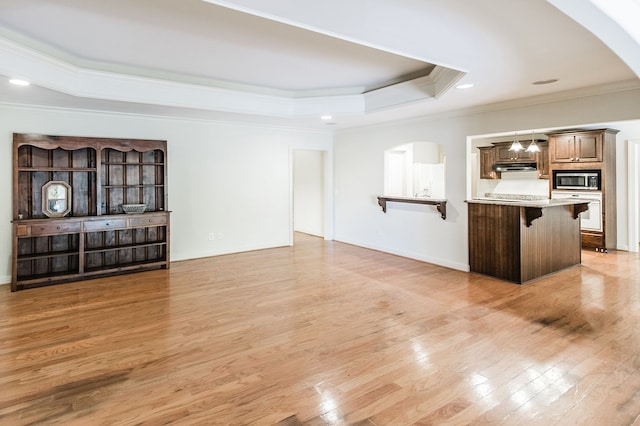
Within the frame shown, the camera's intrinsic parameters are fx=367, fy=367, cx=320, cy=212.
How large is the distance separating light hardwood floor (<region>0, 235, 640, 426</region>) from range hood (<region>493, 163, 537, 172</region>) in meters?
3.60

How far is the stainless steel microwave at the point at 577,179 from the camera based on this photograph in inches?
266

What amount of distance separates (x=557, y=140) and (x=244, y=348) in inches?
284

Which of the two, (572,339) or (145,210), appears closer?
(572,339)

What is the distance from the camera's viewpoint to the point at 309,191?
8750 mm

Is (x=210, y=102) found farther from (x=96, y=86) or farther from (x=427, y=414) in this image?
(x=427, y=414)

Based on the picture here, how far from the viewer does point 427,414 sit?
210 cm

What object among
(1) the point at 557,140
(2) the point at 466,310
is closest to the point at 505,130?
(2) the point at 466,310

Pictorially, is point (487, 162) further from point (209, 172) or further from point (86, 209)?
point (86, 209)

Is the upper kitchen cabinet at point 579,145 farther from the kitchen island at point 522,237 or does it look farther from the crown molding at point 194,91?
the crown molding at point 194,91

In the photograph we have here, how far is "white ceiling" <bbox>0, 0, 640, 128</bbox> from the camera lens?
2354 millimetres

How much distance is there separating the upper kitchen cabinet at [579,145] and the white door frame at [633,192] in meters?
0.38

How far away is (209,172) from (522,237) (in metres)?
4.85

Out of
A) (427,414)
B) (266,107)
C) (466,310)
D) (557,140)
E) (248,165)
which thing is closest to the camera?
(427,414)

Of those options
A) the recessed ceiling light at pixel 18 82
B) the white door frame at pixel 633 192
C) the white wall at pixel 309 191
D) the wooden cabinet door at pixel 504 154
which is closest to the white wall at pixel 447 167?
the white door frame at pixel 633 192
